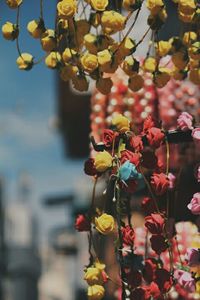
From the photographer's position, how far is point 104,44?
2.91m

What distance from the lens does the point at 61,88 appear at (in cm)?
1301

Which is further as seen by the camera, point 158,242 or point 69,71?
point 69,71

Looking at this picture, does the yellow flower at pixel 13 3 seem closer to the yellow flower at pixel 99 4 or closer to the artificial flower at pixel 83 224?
the yellow flower at pixel 99 4

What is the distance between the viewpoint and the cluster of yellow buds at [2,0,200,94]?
112 inches

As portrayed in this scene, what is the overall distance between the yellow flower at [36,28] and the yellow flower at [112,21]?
298mm

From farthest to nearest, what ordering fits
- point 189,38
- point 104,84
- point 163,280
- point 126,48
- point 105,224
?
1. point 189,38
2. point 104,84
3. point 126,48
4. point 163,280
5. point 105,224

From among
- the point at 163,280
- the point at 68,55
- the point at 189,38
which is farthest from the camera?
the point at 189,38

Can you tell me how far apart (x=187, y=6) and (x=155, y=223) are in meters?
0.84

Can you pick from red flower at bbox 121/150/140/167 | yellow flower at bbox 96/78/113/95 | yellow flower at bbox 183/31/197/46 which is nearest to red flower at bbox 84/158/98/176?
red flower at bbox 121/150/140/167

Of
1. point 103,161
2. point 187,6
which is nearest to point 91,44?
point 187,6

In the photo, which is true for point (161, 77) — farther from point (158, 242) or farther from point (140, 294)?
point (140, 294)

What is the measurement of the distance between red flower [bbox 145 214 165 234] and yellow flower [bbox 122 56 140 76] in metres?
0.65

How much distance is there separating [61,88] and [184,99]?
8.25 m

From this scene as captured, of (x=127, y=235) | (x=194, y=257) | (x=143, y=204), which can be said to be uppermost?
(x=143, y=204)
